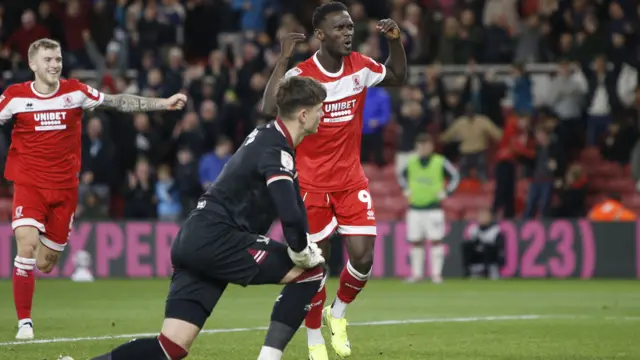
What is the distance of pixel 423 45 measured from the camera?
2456 cm

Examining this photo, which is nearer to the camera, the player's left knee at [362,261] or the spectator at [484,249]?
the player's left knee at [362,261]

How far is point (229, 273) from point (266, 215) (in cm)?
44

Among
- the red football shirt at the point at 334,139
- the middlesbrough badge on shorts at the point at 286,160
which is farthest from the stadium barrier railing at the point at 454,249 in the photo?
the middlesbrough badge on shorts at the point at 286,160

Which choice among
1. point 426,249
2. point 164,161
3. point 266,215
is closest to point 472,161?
point 426,249

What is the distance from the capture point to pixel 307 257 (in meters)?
7.57

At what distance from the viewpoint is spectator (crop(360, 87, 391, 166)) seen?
22.0 metres

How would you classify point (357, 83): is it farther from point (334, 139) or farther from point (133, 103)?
point (133, 103)

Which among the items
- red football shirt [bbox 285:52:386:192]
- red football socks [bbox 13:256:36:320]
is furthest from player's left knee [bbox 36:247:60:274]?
red football shirt [bbox 285:52:386:192]

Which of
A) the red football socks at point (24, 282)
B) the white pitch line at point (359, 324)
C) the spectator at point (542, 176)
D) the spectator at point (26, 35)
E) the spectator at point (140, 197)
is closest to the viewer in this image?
the white pitch line at point (359, 324)

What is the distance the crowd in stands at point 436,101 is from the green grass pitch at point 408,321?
2.89m

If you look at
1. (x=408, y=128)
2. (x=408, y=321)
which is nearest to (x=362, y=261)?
(x=408, y=321)

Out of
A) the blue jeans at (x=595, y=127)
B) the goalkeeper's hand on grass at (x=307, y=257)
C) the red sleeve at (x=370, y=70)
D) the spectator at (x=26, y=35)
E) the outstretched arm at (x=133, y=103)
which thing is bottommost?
the blue jeans at (x=595, y=127)

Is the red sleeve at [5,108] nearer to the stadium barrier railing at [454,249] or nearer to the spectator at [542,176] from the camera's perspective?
the stadium barrier railing at [454,249]

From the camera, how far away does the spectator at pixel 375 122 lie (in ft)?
72.2
